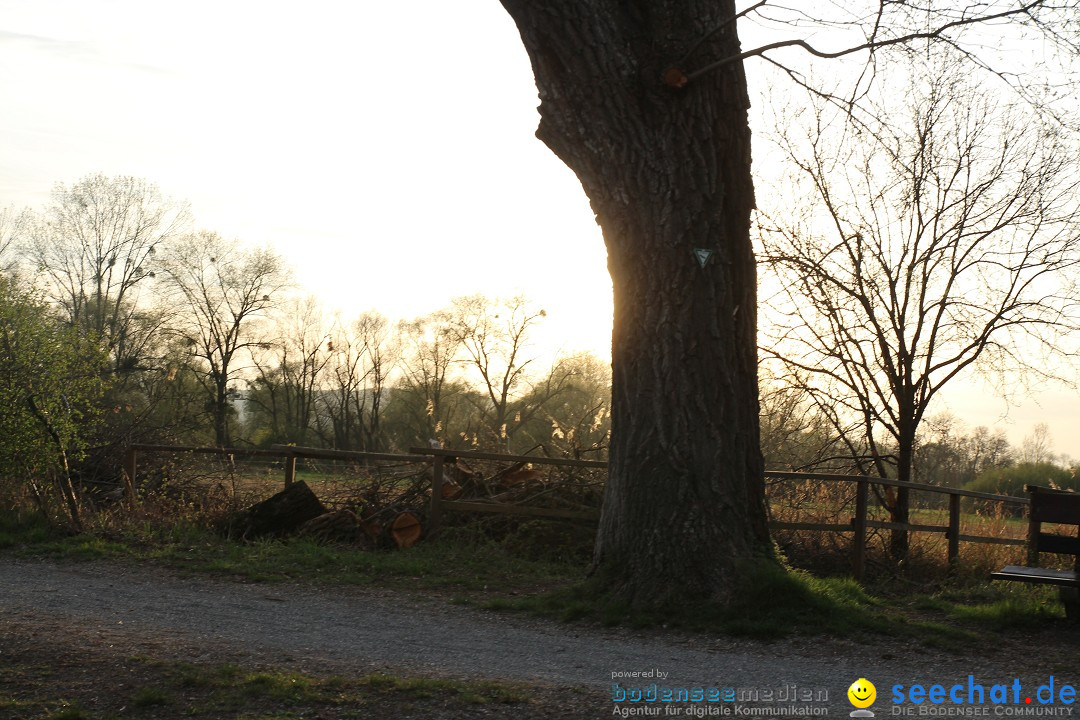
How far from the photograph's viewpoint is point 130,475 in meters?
13.6

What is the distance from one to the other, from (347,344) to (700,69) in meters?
Answer: 49.1

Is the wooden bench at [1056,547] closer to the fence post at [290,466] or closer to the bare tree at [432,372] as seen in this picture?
the fence post at [290,466]

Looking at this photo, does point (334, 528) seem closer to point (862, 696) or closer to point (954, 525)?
point (954, 525)

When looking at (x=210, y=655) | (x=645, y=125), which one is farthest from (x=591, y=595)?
(x=645, y=125)

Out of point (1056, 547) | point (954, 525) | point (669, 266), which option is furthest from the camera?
point (954, 525)

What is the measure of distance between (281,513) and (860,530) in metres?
7.10

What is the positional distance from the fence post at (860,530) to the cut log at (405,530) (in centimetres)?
525

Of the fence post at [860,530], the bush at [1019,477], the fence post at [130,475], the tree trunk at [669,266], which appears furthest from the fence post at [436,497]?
the bush at [1019,477]

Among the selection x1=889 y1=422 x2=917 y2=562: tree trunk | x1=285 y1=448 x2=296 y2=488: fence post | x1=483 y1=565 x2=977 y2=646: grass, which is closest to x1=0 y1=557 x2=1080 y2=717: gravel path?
x1=483 y1=565 x2=977 y2=646: grass

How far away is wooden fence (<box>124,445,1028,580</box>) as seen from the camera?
11305 mm

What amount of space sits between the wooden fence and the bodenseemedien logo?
5.29m

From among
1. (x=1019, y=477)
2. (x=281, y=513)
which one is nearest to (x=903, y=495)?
(x=281, y=513)

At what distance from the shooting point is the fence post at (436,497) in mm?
12133

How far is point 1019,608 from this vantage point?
26.3ft
